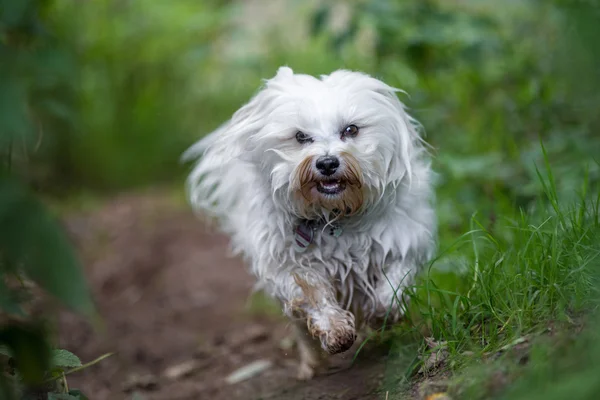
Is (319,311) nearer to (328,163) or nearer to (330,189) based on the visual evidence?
(330,189)

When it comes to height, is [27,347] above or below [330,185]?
below

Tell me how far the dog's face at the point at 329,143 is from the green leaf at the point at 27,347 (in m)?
1.33

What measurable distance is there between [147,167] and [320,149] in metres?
5.59

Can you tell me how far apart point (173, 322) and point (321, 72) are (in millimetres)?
2527

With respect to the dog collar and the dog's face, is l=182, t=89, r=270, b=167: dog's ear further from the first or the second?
the dog collar

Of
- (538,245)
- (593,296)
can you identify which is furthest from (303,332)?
(593,296)

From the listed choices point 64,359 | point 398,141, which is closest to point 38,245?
point 64,359

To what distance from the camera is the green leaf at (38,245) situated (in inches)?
70.5

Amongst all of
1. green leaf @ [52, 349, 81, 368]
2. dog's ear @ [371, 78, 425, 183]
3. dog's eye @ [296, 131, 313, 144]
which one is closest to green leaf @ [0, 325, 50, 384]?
green leaf @ [52, 349, 81, 368]

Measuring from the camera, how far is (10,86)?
1.83m

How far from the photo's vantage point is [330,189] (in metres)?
3.09

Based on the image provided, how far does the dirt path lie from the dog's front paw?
0.22m

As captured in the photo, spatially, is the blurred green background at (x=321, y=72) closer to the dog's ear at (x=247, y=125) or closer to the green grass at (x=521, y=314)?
the green grass at (x=521, y=314)

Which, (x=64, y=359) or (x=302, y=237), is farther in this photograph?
(x=302, y=237)
